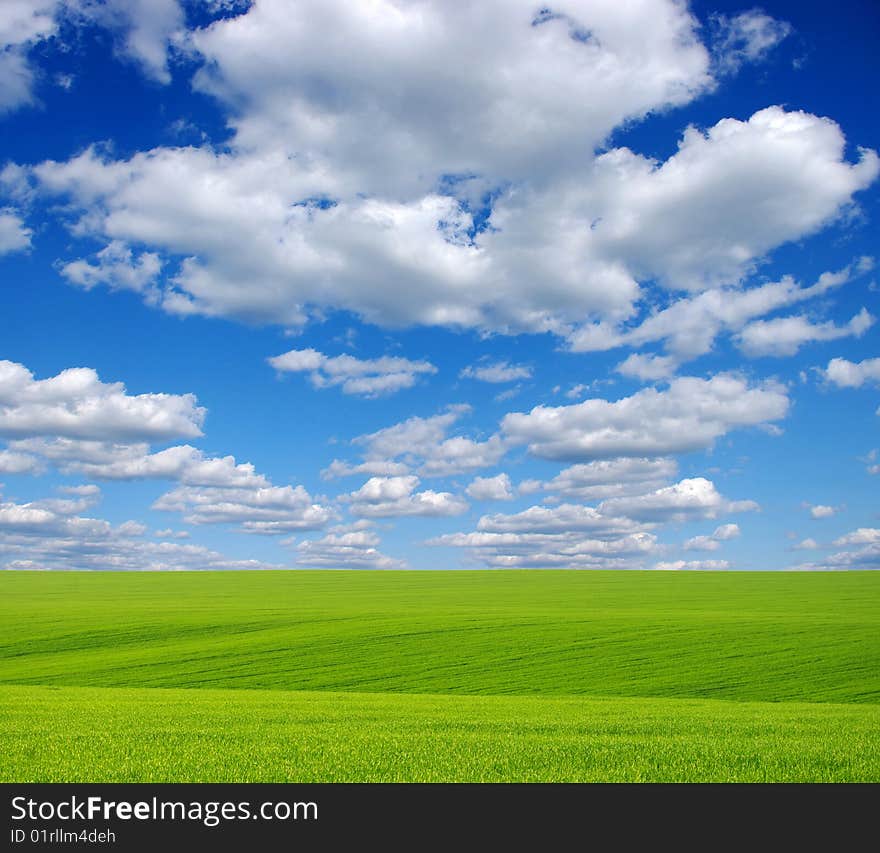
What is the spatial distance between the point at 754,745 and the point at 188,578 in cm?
11952

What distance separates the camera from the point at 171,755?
1063 centimetres

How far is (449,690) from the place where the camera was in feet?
101

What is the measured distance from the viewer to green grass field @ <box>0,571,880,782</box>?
10.5 meters
